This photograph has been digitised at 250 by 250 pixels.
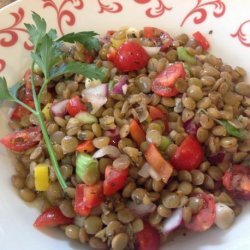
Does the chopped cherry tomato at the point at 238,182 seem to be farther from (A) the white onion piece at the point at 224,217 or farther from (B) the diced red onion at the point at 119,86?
(B) the diced red onion at the point at 119,86

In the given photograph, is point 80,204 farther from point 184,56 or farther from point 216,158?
point 184,56

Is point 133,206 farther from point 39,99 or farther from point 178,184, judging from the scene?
point 39,99

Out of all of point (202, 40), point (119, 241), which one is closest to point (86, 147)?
point (119, 241)

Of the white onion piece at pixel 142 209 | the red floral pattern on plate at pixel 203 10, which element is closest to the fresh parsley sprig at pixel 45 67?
the white onion piece at pixel 142 209

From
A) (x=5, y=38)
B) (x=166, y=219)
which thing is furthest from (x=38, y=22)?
(x=166, y=219)

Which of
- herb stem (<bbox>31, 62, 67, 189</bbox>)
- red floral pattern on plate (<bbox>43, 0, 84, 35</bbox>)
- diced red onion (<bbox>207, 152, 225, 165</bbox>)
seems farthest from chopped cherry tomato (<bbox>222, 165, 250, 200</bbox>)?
red floral pattern on plate (<bbox>43, 0, 84, 35</bbox>)
